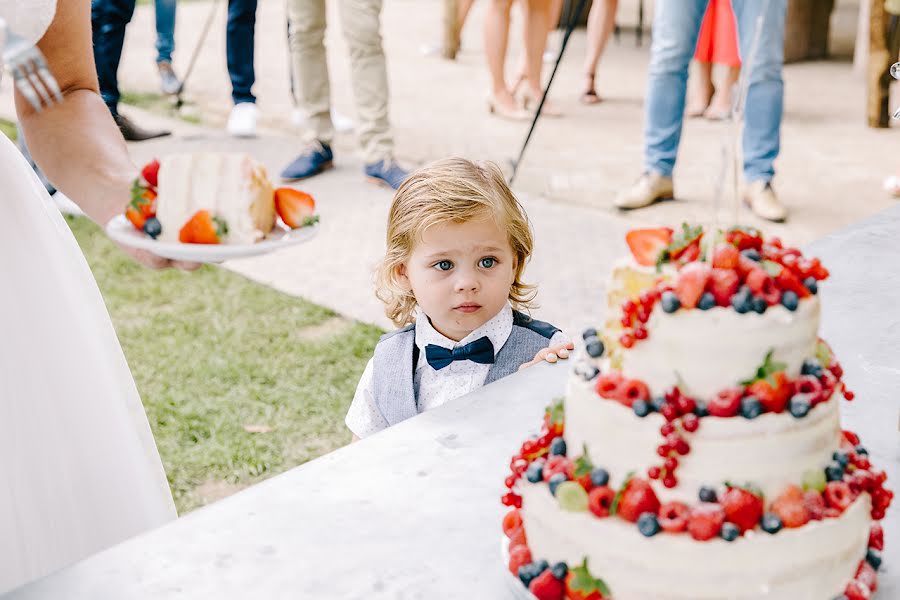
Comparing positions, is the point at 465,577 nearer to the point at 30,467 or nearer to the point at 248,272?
the point at 30,467

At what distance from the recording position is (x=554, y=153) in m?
5.93

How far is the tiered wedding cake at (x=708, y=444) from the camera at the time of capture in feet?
3.35

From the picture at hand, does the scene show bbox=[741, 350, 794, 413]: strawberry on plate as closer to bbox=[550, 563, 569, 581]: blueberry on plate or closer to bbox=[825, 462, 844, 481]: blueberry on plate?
bbox=[825, 462, 844, 481]: blueberry on plate

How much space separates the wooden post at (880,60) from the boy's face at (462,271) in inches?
169

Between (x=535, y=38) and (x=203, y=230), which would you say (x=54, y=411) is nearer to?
(x=203, y=230)

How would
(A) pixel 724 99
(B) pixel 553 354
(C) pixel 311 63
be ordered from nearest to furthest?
(B) pixel 553 354 < (C) pixel 311 63 < (A) pixel 724 99

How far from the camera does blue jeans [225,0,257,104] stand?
6.08m

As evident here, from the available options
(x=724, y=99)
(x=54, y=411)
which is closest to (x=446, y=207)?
(x=54, y=411)

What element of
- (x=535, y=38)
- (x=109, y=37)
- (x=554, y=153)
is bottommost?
(x=554, y=153)

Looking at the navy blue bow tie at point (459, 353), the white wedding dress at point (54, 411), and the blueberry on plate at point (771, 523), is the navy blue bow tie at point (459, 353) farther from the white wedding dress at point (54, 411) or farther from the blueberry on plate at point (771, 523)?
the blueberry on plate at point (771, 523)

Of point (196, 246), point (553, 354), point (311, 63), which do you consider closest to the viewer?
point (196, 246)

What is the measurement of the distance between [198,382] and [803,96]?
4.78m

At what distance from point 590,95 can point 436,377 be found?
520 cm

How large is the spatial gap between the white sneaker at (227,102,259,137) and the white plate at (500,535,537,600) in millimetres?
5270
